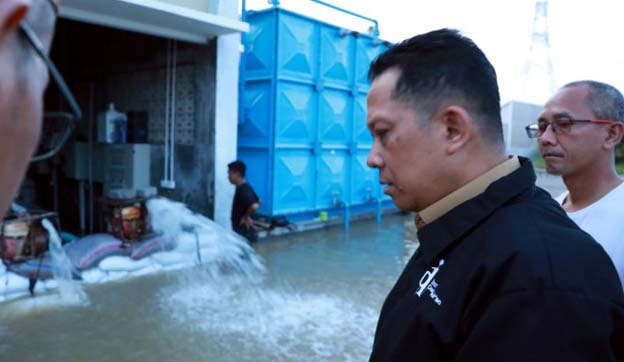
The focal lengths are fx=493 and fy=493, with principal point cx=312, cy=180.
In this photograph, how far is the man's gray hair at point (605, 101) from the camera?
2.20 m

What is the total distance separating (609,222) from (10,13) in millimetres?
2201

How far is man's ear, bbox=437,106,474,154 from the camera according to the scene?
3.98 feet

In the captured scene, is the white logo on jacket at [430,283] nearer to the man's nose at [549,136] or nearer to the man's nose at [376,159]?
the man's nose at [376,159]

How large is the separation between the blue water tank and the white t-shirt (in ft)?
16.1

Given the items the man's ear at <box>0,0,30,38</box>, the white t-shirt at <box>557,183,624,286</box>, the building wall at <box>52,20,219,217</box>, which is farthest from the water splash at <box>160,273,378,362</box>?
the man's ear at <box>0,0,30,38</box>

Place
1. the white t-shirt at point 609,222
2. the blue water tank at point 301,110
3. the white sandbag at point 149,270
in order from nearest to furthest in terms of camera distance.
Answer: the white t-shirt at point 609,222 → the white sandbag at point 149,270 → the blue water tank at point 301,110

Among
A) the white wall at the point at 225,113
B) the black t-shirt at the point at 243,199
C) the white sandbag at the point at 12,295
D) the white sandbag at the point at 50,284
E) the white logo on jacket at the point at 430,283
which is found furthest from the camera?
the white wall at the point at 225,113

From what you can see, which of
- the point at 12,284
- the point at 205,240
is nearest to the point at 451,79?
the point at 12,284

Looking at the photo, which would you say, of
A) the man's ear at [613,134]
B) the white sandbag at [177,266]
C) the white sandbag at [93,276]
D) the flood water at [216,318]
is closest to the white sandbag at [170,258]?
the white sandbag at [177,266]

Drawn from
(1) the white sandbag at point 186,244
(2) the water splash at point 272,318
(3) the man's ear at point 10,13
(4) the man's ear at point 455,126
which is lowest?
(2) the water splash at point 272,318

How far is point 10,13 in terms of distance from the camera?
641 mm

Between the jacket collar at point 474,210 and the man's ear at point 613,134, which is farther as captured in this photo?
the man's ear at point 613,134

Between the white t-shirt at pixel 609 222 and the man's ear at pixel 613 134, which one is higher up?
the man's ear at pixel 613 134

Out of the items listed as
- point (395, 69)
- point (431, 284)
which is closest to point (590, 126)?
point (395, 69)
